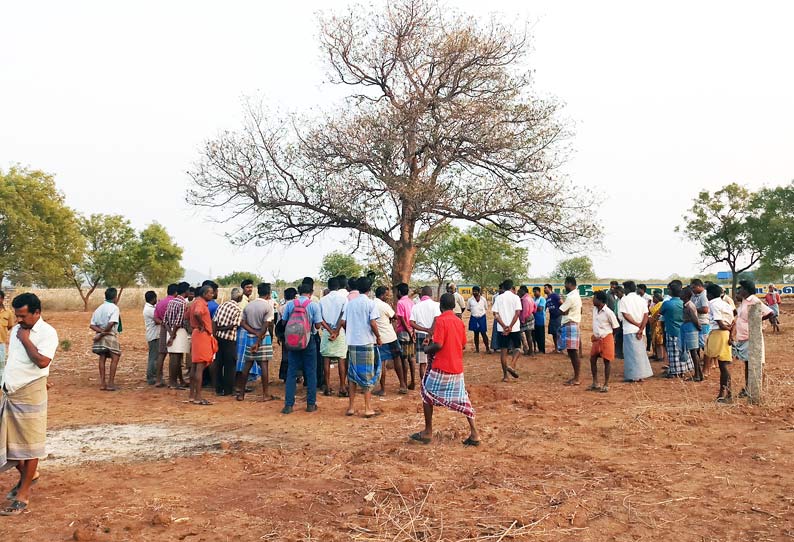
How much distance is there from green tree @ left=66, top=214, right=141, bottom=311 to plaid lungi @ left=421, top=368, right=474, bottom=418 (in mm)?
39145

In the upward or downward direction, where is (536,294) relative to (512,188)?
downward

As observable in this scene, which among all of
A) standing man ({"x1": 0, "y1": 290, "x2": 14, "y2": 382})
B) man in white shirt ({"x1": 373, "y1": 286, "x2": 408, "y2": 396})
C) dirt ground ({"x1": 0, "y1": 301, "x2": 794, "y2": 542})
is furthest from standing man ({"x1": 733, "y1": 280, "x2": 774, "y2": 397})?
standing man ({"x1": 0, "y1": 290, "x2": 14, "y2": 382})

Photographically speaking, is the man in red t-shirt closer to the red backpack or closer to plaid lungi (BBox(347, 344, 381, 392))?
plaid lungi (BBox(347, 344, 381, 392))

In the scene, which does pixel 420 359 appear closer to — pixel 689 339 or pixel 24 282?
pixel 689 339

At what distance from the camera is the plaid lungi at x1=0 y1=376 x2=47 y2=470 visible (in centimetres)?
520

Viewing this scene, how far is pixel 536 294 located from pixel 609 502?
10889 millimetres

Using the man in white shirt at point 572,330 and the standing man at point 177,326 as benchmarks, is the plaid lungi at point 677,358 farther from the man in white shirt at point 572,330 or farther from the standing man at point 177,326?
the standing man at point 177,326

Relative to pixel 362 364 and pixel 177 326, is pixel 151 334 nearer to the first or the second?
pixel 177 326

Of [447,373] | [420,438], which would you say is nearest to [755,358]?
[447,373]

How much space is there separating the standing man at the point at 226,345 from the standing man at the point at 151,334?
1.45 m

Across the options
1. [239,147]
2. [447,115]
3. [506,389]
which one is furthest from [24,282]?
[506,389]

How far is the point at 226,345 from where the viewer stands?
10633mm

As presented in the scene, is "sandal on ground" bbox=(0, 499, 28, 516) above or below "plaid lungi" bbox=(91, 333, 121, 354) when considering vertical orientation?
below

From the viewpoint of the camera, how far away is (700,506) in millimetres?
4984
